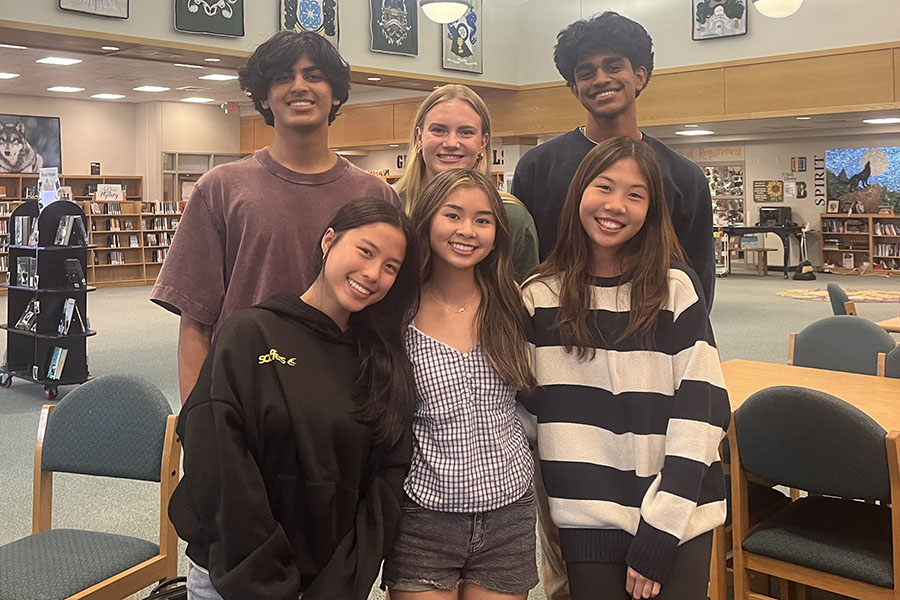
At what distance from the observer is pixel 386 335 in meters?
1.83

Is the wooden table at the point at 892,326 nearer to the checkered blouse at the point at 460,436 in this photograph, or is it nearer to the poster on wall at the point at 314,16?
the checkered blouse at the point at 460,436

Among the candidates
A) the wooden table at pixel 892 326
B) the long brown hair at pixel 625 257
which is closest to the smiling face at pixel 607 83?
the long brown hair at pixel 625 257

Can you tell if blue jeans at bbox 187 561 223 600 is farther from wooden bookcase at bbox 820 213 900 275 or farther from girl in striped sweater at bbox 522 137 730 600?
wooden bookcase at bbox 820 213 900 275

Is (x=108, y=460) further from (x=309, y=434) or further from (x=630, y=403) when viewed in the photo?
(x=630, y=403)

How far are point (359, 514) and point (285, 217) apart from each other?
0.68m

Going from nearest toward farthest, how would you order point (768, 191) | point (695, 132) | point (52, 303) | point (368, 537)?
point (368, 537) < point (52, 303) < point (695, 132) < point (768, 191)

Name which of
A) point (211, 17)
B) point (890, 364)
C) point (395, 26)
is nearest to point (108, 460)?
point (890, 364)

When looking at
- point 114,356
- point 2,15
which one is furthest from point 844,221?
point 2,15

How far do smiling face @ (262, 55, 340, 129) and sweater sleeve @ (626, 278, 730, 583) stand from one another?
2.93ft

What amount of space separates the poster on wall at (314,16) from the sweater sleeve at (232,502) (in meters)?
8.16

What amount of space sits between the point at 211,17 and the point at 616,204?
25.0 ft

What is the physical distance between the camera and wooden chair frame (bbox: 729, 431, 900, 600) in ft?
7.59

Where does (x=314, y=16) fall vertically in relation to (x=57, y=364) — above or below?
above

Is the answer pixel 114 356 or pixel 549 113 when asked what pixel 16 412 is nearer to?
pixel 114 356
